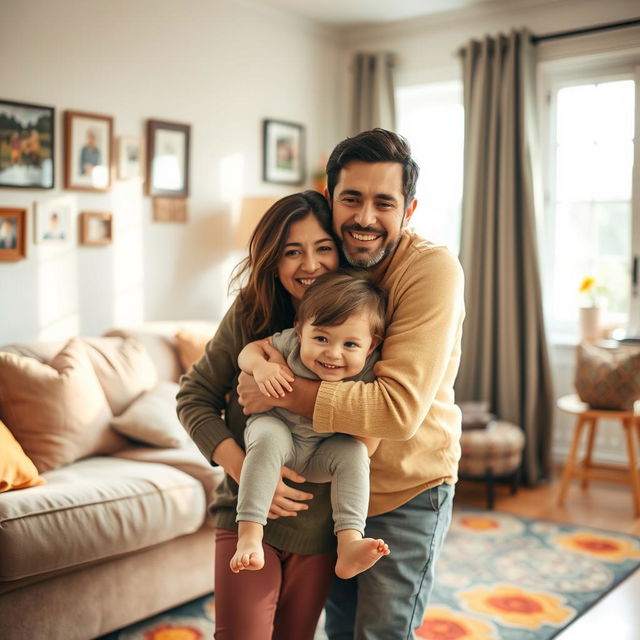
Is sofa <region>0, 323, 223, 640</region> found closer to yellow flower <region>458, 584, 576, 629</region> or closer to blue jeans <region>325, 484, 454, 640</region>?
yellow flower <region>458, 584, 576, 629</region>

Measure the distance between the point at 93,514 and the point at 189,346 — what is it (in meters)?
1.39

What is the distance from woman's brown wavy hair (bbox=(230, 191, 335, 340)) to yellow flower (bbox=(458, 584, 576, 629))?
1.76 meters

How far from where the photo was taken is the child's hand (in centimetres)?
158

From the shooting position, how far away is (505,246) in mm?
4766

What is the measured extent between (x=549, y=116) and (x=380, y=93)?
1.09 metres

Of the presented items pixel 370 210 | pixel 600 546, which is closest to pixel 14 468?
pixel 370 210

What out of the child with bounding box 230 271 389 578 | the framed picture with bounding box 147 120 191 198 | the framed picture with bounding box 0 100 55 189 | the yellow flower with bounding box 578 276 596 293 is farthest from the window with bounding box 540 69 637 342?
the child with bounding box 230 271 389 578

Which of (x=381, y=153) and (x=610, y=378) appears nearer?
(x=381, y=153)

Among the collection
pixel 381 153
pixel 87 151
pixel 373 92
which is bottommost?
pixel 381 153

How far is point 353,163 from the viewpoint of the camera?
5.53 feet

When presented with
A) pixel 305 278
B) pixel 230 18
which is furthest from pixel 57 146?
pixel 305 278

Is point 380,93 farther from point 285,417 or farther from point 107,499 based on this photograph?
point 285,417

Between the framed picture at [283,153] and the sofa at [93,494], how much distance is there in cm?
187

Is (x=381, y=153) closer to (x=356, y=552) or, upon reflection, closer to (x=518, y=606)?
(x=356, y=552)
